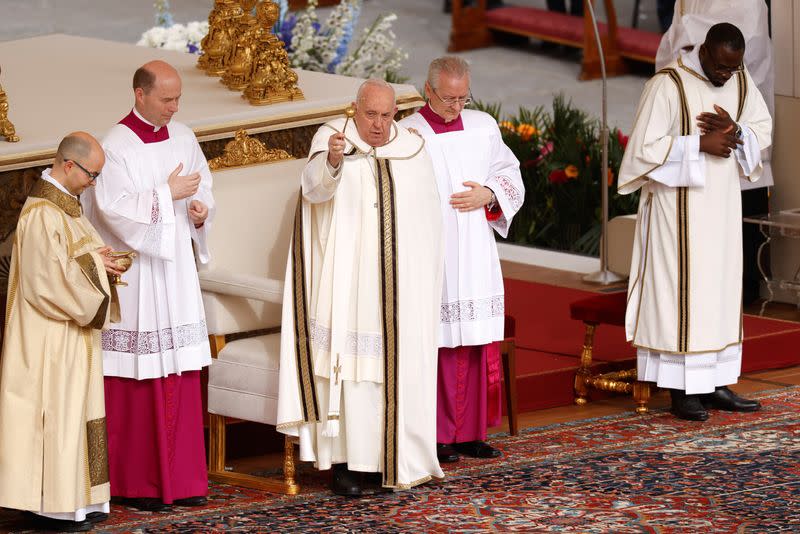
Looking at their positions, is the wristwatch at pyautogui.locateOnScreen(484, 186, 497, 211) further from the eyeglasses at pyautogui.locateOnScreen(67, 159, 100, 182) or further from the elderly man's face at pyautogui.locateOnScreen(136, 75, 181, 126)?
the eyeglasses at pyautogui.locateOnScreen(67, 159, 100, 182)

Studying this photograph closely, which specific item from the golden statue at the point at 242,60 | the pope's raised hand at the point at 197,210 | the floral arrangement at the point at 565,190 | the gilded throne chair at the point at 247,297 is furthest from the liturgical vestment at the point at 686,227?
the floral arrangement at the point at 565,190

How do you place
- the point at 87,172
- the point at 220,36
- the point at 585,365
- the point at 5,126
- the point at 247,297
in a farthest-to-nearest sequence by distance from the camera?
1. the point at 220,36
2. the point at 585,365
3. the point at 5,126
4. the point at 247,297
5. the point at 87,172

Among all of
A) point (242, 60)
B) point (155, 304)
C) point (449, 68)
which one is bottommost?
point (155, 304)

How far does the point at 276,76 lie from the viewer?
27.5ft

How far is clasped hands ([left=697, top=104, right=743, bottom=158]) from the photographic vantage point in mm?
7758

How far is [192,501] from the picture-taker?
6.88 m

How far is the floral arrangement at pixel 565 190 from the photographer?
1174cm

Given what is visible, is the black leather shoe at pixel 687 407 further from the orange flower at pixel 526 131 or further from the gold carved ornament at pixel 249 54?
the orange flower at pixel 526 131

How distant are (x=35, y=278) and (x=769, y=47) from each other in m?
4.84

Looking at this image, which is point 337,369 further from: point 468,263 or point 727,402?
point 727,402

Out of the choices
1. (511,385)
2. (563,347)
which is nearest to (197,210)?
(511,385)

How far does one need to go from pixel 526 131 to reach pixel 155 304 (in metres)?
5.87

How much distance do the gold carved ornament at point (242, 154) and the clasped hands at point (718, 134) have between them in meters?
1.87

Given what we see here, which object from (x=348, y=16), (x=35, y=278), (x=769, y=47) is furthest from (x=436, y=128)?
(x=348, y=16)
